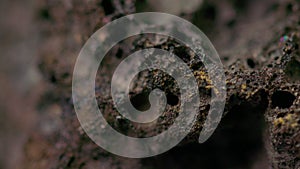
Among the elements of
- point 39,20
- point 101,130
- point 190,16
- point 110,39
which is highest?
point 39,20

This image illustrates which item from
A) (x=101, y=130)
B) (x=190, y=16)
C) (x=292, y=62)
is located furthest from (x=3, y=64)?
(x=292, y=62)

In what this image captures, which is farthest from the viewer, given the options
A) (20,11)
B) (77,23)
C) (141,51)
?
(20,11)

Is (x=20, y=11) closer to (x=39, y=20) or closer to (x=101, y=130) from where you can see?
(x=39, y=20)

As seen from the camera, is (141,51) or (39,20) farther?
(39,20)

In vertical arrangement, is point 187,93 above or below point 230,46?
below

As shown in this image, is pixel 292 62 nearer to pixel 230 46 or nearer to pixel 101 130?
pixel 230 46

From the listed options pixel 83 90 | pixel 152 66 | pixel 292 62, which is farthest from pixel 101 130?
pixel 292 62

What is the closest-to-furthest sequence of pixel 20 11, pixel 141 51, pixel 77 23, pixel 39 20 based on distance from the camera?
pixel 141 51 → pixel 77 23 → pixel 39 20 → pixel 20 11
